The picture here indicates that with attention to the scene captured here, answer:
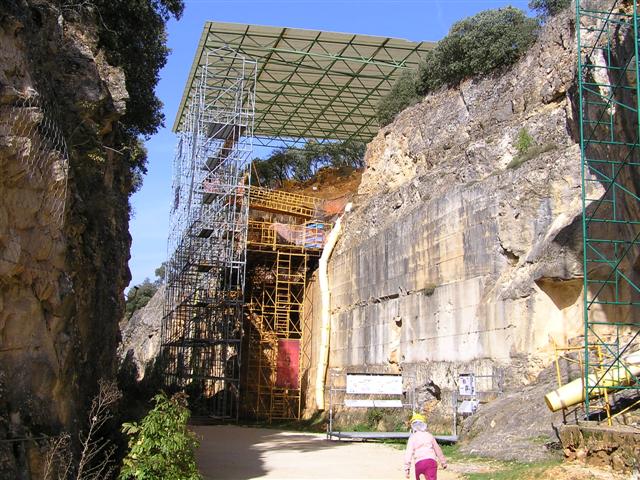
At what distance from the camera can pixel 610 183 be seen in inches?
484

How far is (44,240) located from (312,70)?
82.5ft

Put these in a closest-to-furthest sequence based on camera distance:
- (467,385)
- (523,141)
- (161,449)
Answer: (161,449), (467,385), (523,141)

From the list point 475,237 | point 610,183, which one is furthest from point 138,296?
point 610,183

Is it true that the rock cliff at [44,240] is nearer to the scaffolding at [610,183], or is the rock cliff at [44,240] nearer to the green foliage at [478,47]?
the scaffolding at [610,183]

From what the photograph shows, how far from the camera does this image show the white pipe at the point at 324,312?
86.4ft

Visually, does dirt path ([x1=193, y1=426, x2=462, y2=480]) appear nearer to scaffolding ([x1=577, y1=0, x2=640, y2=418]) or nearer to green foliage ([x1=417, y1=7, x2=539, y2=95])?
scaffolding ([x1=577, y1=0, x2=640, y2=418])

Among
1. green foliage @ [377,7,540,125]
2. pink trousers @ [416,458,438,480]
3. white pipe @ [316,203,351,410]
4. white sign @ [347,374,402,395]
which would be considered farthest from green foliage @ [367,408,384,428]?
pink trousers @ [416,458,438,480]

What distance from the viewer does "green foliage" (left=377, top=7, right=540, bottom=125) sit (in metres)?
20.6

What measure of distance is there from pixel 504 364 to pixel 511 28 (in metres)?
10.5

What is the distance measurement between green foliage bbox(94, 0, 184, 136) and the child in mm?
11595

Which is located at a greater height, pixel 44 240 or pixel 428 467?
pixel 44 240

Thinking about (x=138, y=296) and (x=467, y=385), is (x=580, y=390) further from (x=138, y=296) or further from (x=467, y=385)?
(x=138, y=296)

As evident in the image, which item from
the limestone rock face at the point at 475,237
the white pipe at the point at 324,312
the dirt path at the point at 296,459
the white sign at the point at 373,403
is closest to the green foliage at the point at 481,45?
the limestone rock face at the point at 475,237

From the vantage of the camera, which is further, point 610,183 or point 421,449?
point 610,183
